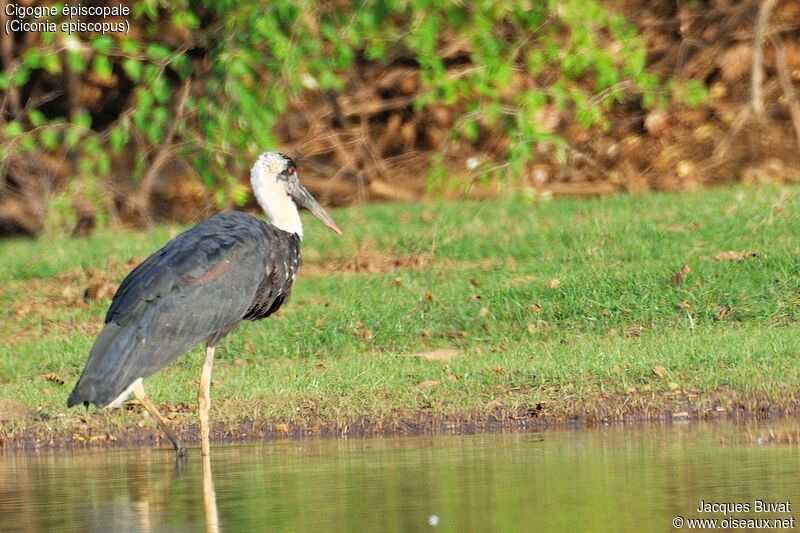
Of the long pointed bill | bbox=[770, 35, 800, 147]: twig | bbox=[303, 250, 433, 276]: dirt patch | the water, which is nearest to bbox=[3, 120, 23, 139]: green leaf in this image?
bbox=[303, 250, 433, 276]: dirt patch

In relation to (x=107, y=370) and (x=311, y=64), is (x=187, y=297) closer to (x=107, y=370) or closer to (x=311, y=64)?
(x=107, y=370)

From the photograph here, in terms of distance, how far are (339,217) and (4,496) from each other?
27.1 feet

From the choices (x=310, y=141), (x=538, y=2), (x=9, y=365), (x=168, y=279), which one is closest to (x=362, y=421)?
(x=168, y=279)

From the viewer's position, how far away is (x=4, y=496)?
6.80m

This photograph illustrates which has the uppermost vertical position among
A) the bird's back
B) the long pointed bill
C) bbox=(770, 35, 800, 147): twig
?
bbox=(770, 35, 800, 147): twig

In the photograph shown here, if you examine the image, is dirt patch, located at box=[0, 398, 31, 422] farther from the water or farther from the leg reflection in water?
the leg reflection in water

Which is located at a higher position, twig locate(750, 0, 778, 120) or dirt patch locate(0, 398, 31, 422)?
twig locate(750, 0, 778, 120)

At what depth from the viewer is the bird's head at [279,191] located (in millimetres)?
9625

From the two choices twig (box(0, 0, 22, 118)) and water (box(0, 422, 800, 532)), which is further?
twig (box(0, 0, 22, 118))

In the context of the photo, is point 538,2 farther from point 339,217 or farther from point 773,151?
point 773,151

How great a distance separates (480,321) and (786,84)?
7.56m

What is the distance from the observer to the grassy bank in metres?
8.52

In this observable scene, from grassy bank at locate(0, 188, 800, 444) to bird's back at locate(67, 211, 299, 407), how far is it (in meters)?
0.63

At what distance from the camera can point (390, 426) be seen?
27.2 ft
